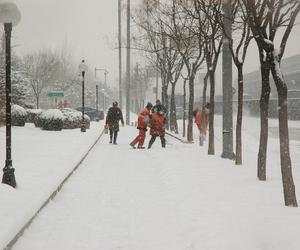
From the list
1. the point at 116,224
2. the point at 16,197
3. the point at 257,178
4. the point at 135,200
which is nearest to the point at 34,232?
the point at 116,224

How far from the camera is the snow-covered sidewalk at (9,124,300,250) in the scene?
18.5ft

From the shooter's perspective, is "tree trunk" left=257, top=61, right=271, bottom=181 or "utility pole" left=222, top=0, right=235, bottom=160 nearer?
"tree trunk" left=257, top=61, right=271, bottom=181

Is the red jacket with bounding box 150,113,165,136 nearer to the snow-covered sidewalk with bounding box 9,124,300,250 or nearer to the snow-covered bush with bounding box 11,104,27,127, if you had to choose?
the snow-covered sidewalk with bounding box 9,124,300,250

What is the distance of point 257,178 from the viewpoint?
34.2 feet

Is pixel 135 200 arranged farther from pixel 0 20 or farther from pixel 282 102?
pixel 0 20

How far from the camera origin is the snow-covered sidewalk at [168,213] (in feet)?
18.5

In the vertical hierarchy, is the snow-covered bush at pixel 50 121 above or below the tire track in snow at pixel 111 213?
above

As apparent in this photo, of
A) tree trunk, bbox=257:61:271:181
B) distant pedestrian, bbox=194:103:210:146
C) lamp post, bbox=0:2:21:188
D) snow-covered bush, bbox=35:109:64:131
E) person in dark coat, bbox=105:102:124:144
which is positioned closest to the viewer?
lamp post, bbox=0:2:21:188

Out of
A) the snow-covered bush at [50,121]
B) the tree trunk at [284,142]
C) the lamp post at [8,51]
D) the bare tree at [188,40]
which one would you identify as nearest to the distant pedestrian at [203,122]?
the bare tree at [188,40]

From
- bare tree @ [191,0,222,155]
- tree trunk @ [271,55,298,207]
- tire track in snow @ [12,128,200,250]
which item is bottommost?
tire track in snow @ [12,128,200,250]

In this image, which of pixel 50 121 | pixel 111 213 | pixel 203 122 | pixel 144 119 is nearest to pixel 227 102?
pixel 144 119

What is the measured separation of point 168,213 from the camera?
23.7 feet

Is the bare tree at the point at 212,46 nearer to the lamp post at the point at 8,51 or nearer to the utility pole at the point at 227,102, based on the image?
the utility pole at the point at 227,102

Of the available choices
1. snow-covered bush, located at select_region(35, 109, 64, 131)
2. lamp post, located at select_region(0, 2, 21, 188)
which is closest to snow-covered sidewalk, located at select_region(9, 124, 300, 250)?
lamp post, located at select_region(0, 2, 21, 188)
